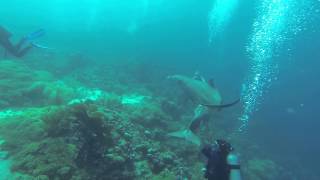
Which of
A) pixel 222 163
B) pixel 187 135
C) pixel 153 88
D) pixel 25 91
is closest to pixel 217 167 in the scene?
pixel 222 163

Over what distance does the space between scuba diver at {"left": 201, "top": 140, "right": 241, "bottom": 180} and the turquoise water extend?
5.01 ft

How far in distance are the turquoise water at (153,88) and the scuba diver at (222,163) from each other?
5.01 feet

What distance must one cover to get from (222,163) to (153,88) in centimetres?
1605

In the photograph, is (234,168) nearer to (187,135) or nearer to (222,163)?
(222,163)

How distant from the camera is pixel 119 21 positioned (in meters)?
60.7

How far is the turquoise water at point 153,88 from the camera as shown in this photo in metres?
7.40

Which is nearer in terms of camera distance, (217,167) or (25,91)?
(217,167)

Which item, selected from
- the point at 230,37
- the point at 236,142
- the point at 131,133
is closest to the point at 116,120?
the point at 131,133

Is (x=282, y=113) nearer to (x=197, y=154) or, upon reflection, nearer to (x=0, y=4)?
(x=197, y=154)

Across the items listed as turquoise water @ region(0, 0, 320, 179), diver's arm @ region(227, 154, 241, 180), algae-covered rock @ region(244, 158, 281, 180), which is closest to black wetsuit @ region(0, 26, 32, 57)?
turquoise water @ region(0, 0, 320, 179)

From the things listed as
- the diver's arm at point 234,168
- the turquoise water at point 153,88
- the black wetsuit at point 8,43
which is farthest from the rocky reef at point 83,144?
the diver's arm at point 234,168

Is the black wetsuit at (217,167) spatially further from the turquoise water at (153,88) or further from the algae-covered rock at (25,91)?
the algae-covered rock at (25,91)

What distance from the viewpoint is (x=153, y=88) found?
2008 centimetres

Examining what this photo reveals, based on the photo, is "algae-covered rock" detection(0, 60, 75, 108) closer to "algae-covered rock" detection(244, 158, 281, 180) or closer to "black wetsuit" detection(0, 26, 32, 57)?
"black wetsuit" detection(0, 26, 32, 57)
